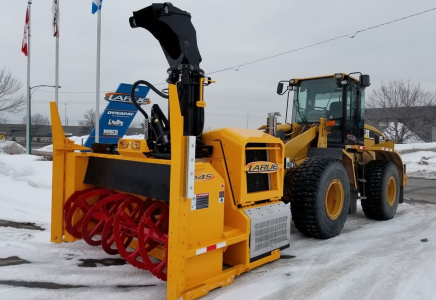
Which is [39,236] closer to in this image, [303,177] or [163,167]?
[163,167]

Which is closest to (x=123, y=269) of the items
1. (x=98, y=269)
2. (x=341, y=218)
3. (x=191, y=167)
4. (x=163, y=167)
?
(x=98, y=269)

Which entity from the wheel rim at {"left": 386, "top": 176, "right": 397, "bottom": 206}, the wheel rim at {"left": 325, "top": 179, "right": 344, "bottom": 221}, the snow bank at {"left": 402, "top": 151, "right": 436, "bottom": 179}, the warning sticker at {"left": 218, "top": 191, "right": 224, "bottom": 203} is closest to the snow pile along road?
the snow bank at {"left": 402, "top": 151, "right": 436, "bottom": 179}

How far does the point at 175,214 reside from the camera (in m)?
2.97

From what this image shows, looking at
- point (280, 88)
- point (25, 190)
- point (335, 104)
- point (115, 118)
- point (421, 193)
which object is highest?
point (280, 88)

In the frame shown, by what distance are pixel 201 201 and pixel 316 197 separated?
2.14 meters

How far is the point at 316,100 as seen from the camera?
6586mm

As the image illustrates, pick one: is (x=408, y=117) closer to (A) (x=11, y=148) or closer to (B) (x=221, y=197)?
(A) (x=11, y=148)

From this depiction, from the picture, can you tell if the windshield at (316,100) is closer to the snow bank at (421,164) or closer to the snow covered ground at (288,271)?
the snow covered ground at (288,271)

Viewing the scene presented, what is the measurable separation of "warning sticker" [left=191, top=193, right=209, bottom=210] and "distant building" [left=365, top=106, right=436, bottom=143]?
29.0 metres

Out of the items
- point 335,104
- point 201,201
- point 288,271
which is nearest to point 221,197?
point 201,201

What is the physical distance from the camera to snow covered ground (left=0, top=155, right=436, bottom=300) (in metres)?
3.35

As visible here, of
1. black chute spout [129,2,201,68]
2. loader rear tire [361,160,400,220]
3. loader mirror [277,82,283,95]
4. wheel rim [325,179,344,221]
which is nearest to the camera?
black chute spout [129,2,201,68]

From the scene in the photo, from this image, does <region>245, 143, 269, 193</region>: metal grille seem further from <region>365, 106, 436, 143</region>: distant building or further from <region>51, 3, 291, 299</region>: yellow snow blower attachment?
Result: <region>365, 106, 436, 143</region>: distant building

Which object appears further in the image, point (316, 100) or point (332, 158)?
point (316, 100)
